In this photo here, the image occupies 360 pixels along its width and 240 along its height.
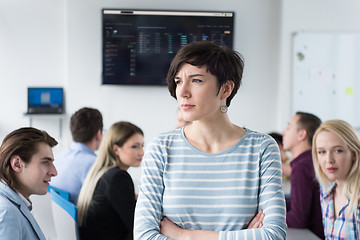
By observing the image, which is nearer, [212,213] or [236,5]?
[212,213]

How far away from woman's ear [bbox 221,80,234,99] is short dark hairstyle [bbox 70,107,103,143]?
189 cm

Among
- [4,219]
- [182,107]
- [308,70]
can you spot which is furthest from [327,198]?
[308,70]

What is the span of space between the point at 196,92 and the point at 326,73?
14.2 feet

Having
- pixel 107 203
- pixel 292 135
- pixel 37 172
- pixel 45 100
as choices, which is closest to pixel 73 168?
pixel 107 203

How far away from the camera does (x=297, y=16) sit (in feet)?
18.0

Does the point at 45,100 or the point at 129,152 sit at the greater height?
the point at 45,100

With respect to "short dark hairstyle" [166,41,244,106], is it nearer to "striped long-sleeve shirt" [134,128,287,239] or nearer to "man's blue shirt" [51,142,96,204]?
"striped long-sleeve shirt" [134,128,287,239]

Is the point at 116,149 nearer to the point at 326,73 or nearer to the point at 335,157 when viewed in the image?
the point at 335,157

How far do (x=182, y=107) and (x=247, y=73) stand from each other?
419 cm

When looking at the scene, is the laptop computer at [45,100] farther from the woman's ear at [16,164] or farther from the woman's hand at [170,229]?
the woman's hand at [170,229]

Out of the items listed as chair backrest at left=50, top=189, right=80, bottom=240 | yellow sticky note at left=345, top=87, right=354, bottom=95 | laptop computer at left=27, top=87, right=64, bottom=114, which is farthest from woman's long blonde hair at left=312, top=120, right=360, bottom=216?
laptop computer at left=27, top=87, right=64, bottom=114

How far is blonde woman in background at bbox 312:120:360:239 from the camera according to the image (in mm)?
2193

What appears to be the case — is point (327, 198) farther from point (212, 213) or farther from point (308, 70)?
point (308, 70)

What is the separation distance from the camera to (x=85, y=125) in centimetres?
335
